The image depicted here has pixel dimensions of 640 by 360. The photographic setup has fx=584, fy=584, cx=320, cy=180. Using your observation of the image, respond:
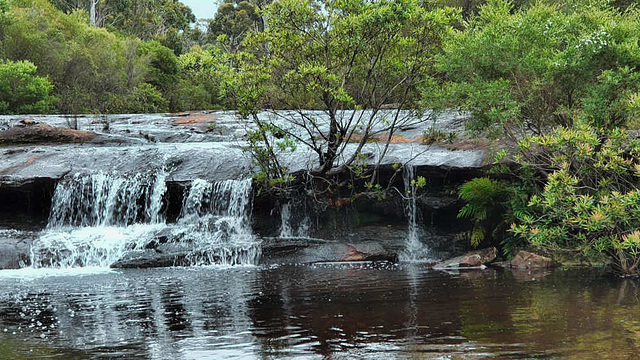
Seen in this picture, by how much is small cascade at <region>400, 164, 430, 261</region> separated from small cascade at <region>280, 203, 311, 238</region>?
2.45m

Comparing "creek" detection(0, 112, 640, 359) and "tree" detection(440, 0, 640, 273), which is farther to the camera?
"tree" detection(440, 0, 640, 273)

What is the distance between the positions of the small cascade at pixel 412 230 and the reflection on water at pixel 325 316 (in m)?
2.73

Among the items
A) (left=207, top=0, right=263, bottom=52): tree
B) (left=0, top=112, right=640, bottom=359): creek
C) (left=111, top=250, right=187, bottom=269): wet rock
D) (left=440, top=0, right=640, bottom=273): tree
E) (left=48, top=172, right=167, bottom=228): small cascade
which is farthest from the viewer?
(left=207, top=0, right=263, bottom=52): tree

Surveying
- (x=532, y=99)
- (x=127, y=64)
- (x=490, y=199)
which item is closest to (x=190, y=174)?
(x=490, y=199)

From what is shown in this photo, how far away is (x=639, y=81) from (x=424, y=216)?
18.5 feet

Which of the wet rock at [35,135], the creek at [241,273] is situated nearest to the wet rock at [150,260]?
the creek at [241,273]

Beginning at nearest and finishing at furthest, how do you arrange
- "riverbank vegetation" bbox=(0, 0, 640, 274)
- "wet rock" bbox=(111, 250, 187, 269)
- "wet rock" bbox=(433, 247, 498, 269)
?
1. "riverbank vegetation" bbox=(0, 0, 640, 274)
2. "wet rock" bbox=(433, 247, 498, 269)
3. "wet rock" bbox=(111, 250, 187, 269)

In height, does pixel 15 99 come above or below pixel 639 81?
above

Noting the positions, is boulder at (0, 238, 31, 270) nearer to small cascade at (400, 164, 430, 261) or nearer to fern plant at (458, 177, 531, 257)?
small cascade at (400, 164, 430, 261)

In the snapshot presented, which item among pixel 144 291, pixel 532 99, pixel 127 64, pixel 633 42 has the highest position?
pixel 127 64

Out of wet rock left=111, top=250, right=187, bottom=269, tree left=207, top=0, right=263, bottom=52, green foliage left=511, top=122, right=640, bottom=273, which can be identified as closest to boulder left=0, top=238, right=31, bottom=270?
wet rock left=111, top=250, right=187, bottom=269

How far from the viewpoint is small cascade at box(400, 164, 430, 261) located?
13.6 m

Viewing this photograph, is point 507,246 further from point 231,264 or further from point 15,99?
point 15,99

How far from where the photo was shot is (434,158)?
13.9m
